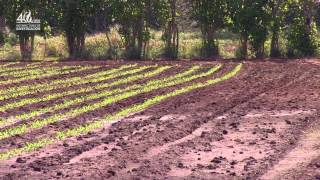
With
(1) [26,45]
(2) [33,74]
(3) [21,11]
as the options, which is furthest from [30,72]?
(1) [26,45]

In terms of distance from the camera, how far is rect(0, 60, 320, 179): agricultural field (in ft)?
23.2

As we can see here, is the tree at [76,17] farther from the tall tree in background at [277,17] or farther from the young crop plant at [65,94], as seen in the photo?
the young crop plant at [65,94]

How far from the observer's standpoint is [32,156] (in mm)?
7781

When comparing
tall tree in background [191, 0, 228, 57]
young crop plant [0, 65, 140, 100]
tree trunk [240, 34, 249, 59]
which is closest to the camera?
young crop plant [0, 65, 140, 100]

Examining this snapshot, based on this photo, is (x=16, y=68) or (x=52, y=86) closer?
(x=52, y=86)

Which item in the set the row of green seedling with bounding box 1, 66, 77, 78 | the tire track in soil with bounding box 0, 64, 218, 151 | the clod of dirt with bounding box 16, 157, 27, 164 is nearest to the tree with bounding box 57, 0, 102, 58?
the row of green seedling with bounding box 1, 66, 77, 78

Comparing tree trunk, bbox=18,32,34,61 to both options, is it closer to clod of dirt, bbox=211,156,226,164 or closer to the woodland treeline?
the woodland treeline

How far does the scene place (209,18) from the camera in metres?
24.7

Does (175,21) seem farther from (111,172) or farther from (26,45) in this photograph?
(111,172)

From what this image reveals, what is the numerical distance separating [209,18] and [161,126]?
15536 mm
